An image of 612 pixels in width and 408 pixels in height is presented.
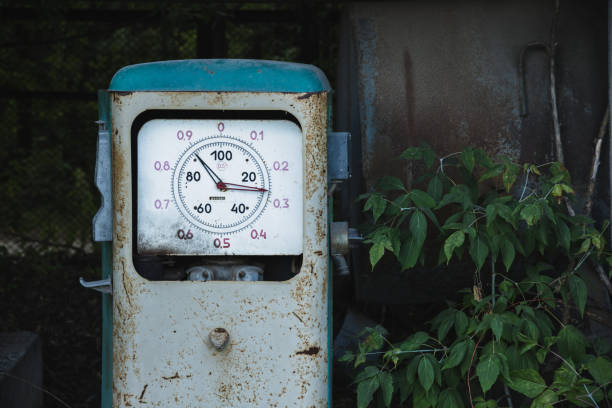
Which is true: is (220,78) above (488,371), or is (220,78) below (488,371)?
above

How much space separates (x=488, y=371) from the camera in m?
2.00

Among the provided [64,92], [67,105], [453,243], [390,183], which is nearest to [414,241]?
[453,243]

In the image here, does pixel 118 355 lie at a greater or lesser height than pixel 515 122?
lesser

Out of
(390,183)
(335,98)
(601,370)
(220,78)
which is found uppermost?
(335,98)

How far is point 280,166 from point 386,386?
2.47 feet

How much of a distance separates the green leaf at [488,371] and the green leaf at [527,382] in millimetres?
68

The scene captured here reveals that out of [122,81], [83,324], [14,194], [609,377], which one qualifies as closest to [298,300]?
[122,81]

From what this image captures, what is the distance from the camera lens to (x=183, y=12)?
3422mm

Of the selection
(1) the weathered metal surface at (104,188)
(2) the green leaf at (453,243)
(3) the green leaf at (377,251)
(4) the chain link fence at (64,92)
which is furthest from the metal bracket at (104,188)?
(4) the chain link fence at (64,92)

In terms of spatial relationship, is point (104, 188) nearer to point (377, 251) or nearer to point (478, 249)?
point (377, 251)

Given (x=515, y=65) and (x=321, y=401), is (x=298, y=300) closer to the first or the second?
(x=321, y=401)

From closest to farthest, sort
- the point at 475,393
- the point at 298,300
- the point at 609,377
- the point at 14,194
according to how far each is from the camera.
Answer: the point at 298,300 → the point at 609,377 → the point at 475,393 → the point at 14,194

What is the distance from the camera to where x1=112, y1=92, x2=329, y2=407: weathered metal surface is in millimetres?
1923

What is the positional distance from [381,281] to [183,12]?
164 centimetres
